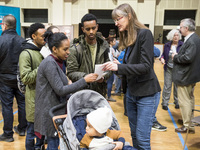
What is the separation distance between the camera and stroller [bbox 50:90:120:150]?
Result: 1.54m

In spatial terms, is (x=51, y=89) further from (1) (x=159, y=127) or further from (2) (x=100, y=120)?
(1) (x=159, y=127)

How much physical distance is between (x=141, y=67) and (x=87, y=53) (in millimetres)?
843

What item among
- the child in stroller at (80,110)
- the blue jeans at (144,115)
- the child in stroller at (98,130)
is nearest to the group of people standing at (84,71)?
the blue jeans at (144,115)

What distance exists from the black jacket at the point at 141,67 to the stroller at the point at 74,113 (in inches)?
14.2

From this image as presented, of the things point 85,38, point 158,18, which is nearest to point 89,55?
point 85,38

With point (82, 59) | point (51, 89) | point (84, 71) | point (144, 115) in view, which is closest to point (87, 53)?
point (82, 59)

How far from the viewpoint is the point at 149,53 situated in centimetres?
175

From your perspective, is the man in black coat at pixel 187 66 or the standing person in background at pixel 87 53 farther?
the man in black coat at pixel 187 66

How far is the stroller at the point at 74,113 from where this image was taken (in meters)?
1.54

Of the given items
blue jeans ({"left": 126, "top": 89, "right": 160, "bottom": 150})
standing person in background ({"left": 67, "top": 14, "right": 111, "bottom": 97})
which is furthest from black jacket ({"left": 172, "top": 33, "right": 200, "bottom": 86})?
blue jeans ({"left": 126, "top": 89, "right": 160, "bottom": 150})

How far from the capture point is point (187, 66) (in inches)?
131

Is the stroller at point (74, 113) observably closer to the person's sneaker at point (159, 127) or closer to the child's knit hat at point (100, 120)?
the child's knit hat at point (100, 120)

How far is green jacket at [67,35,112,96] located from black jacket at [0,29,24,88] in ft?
4.17

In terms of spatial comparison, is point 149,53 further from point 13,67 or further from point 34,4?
point 34,4
